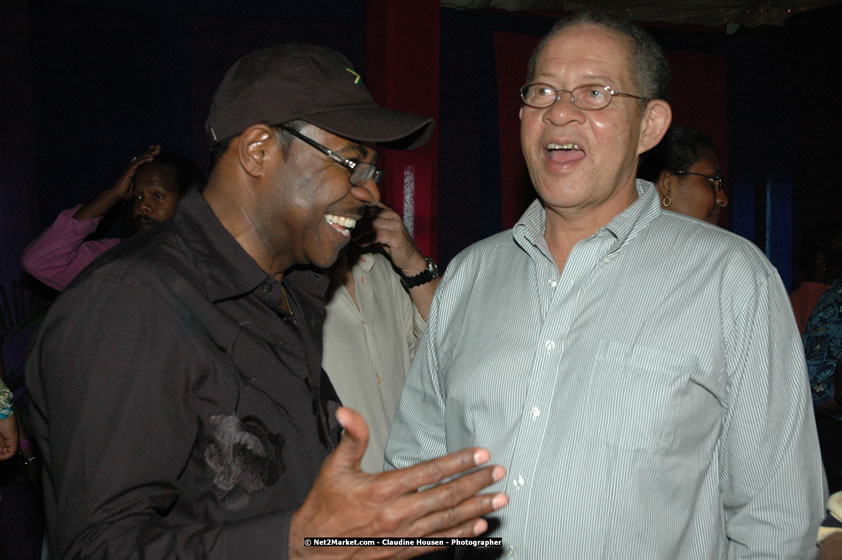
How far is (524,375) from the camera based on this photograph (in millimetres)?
1700

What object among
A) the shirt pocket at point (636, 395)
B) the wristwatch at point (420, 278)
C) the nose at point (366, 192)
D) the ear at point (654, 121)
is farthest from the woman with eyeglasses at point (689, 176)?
the nose at point (366, 192)

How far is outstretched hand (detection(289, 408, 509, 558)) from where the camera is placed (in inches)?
43.8

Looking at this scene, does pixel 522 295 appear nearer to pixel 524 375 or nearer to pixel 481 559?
pixel 524 375

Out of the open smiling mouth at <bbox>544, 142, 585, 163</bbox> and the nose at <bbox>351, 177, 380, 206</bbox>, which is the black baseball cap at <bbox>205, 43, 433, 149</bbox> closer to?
the nose at <bbox>351, 177, 380, 206</bbox>

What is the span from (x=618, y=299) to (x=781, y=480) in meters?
0.51

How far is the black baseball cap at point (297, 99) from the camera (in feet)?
4.81

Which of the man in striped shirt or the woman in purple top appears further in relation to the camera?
the woman in purple top

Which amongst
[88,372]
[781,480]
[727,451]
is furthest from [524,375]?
[88,372]

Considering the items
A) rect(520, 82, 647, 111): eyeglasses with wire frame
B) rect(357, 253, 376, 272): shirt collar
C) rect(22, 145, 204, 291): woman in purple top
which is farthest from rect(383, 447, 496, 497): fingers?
rect(22, 145, 204, 291): woman in purple top

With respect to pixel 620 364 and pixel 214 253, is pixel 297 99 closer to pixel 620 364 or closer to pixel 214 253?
pixel 214 253

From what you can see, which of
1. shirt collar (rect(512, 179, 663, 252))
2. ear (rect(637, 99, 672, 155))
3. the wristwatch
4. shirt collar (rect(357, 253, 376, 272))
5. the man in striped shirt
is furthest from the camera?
the wristwatch

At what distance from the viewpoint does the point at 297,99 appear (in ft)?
4.81

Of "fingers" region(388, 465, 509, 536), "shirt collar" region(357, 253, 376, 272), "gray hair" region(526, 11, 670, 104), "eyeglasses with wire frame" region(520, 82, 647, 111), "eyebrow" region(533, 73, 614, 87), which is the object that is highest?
"gray hair" region(526, 11, 670, 104)

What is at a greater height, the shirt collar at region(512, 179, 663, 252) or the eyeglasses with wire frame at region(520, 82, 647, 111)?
the eyeglasses with wire frame at region(520, 82, 647, 111)
